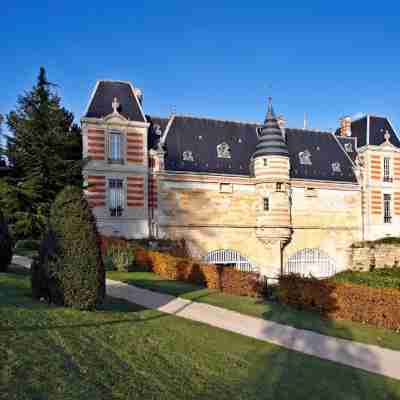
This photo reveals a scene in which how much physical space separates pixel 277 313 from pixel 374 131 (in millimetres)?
25622

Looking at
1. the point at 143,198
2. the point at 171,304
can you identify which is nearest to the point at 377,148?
the point at 143,198

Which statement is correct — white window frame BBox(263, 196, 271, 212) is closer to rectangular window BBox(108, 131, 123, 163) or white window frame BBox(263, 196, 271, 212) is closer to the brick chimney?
rectangular window BBox(108, 131, 123, 163)

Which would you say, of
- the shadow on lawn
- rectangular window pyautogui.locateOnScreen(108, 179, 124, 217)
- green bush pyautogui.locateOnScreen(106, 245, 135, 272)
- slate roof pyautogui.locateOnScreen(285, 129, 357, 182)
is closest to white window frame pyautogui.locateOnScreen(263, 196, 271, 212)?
slate roof pyautogui.locateOnScreen(285, 129, 357, 182)

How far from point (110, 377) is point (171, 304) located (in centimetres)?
620

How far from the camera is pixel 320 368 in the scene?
726 cm

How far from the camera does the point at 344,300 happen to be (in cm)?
1202

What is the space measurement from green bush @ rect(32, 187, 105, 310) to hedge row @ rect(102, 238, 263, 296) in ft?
19.8

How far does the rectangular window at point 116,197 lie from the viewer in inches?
1036

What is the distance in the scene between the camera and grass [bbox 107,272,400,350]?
9867 millimetres

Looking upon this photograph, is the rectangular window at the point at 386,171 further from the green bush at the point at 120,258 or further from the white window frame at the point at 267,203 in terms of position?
the green bush at the point at 120,258

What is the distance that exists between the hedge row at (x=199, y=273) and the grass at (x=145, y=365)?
17.4ft

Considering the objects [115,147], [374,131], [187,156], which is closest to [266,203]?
[187,156]

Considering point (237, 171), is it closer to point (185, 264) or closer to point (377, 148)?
point (377, 148)

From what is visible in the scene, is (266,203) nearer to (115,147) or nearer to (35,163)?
(115,147)
